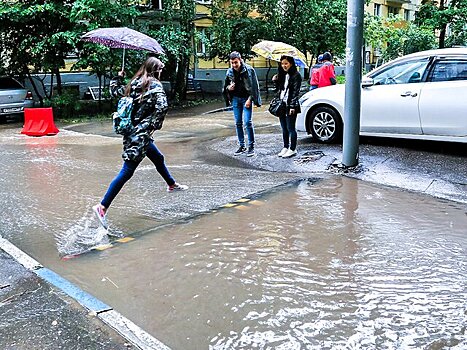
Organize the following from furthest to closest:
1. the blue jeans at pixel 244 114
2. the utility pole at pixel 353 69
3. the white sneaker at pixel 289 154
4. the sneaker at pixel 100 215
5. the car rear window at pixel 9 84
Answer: the car rear window at pixel 9 84 → the blue jeans at pixel 244 114 → the white sneaker at pixel 289 154 → the utility pole at pixel 353 69 → the sneaker at pixel 100 215

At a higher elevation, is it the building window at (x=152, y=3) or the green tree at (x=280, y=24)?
the building window at (x=152, y=3)

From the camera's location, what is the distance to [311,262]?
4316 mm

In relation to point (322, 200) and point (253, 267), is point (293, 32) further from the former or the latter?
point (253, 267)

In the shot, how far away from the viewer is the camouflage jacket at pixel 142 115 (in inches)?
213

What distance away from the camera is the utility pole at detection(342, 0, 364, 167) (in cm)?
707

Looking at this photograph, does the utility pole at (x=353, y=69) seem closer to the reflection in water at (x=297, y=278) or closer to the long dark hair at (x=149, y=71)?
the reflection in water at (x=297, y=278)

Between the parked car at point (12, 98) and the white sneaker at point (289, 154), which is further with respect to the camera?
the parked car at point (12, 98)

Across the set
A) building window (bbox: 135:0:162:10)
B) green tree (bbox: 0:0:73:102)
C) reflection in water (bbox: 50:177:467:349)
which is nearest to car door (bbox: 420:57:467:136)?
reflection in water (bbox: 50:177:467:349)

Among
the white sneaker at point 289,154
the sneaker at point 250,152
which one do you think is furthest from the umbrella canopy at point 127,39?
the white sneaker at point 289,154

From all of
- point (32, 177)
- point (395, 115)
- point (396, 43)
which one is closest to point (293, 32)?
point (396, 43)

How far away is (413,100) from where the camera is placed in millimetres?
7879

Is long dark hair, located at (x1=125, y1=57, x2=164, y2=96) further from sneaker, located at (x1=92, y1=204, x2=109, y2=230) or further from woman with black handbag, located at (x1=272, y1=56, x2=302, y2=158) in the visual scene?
woman with black handbag, located at (x1=272, y1=56, x2=302, y2=158)

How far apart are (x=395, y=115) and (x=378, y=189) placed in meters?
1.97

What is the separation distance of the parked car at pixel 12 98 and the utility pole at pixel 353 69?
40.0ft
